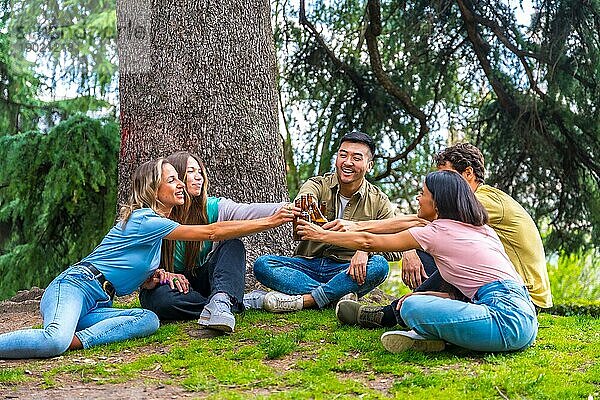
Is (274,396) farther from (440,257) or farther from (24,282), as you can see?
(24,282)

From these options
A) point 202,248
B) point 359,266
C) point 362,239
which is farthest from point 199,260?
point 362,239

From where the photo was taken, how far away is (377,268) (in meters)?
5.37

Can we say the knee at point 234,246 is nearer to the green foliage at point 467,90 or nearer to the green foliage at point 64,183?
the green foliage at point 64,183

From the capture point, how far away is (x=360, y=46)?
905 cm

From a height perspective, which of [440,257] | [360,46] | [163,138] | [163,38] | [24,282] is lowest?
[24,282]

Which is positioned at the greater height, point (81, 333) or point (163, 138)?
point (163, 138)

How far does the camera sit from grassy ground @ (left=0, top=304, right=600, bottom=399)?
3.45 metres

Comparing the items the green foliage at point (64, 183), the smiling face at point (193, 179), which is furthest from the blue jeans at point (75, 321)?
the green foliage at point (64, 183)

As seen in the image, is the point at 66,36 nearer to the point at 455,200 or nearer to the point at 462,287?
the point at 455,200

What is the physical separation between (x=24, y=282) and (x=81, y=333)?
4705 millimetres

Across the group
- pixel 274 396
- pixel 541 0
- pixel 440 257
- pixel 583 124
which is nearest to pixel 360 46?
pixel 541 0

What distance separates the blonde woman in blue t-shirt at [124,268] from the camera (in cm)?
435

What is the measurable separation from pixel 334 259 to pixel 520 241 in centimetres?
139

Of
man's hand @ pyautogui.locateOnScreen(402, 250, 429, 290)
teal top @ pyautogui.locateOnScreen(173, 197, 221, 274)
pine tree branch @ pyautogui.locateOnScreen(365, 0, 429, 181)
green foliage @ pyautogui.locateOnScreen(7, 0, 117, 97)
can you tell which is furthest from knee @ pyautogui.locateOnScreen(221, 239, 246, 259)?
green foliage @ pyautogui.locateOnScreen(7, 0, 117, 97)
